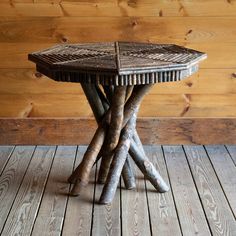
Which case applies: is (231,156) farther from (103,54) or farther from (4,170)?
(4,170)

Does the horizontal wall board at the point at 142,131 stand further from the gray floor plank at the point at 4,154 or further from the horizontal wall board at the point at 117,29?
the horizontal wall board at the point at 117,29

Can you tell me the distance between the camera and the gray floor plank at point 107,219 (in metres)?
2.19

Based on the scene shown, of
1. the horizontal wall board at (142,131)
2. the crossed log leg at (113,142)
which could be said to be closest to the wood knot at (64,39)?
the horizontal wall board at (142,131)

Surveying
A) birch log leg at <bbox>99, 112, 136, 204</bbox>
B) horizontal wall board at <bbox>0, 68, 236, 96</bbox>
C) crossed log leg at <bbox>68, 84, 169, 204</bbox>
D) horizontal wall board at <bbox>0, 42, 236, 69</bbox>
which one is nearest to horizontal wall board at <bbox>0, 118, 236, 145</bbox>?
horizontal wall board at <bbox>0, 68, 236, 96</bbox>

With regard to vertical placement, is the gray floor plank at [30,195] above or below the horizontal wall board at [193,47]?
below

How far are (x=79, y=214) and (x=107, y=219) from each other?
144 mm

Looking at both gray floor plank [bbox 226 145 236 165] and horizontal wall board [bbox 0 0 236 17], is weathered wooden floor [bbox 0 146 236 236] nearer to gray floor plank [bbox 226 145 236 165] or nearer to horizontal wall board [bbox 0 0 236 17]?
gray floor plank [bbox 226 145 236 165]

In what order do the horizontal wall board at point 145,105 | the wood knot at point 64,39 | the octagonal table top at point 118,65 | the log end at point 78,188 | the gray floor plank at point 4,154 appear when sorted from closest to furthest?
the octagonal table top at point 118,65 < the log end at point 78,188 < the gray floor plank at point 4,154 < the wood knot at point 64,39 < the horizontal wall board at point 145,105

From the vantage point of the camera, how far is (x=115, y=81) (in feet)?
6.72

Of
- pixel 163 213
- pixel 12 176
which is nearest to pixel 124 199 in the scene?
pixel 163 213

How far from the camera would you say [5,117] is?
317 centimetres

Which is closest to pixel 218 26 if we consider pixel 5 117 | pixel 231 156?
pixel 231 156

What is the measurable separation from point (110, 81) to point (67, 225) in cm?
70

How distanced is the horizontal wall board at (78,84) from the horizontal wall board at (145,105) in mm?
27
